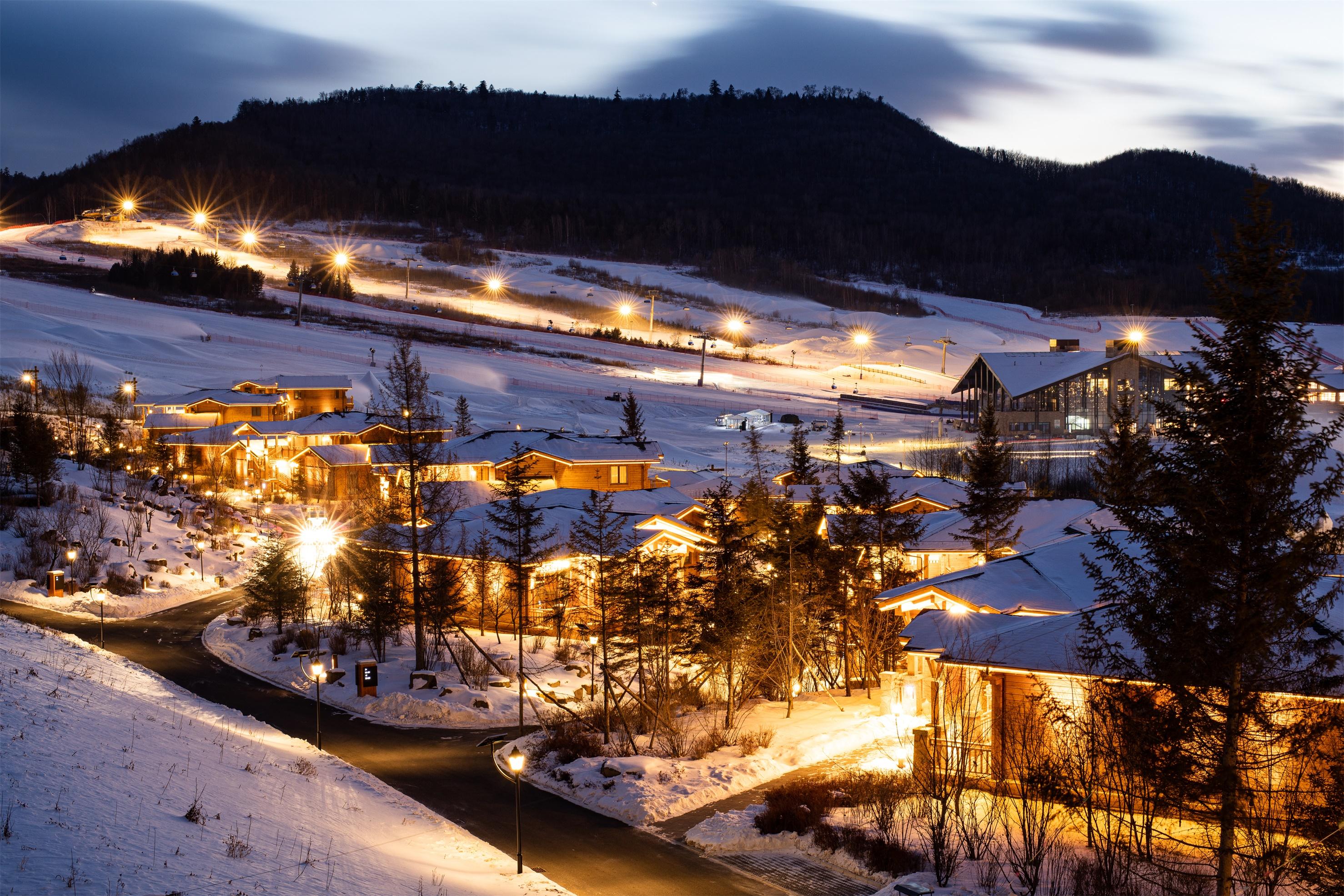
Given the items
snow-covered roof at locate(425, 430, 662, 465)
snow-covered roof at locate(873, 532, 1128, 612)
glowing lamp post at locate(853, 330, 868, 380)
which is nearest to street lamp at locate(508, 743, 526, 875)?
snow-covered roof at locate(873, 532, 1128, 612)

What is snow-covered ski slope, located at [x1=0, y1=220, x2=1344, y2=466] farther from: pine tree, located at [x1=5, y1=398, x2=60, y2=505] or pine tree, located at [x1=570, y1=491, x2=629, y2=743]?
Answer: pine tree, located at [x1=570, y1=491, x2=629, y2=743]

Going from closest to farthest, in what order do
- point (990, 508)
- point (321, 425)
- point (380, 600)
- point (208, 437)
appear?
point (380, 600)
point (990, 508)
point (321, 425)
point (208, 437)

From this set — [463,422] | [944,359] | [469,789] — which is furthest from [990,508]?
[944,359]

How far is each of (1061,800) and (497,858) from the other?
6.90 meters

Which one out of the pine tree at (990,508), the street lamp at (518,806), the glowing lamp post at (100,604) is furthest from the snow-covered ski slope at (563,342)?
the street lamp at (518,806)

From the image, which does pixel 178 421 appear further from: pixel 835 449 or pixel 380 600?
pixel 380 600

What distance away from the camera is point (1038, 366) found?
6681 centimetres

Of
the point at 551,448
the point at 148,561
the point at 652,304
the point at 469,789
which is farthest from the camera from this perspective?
the point at 652,304

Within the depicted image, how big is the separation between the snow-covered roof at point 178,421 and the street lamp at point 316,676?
3558 cm

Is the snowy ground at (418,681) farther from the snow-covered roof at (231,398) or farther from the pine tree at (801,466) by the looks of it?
the snow-covered roof at (231,398)

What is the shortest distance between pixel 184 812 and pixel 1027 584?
551 inches

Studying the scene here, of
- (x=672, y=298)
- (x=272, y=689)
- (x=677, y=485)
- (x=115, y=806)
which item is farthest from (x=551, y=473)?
(x=672, y=298)

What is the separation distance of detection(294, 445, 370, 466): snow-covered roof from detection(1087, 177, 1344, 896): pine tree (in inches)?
1698

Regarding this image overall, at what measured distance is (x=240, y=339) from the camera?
275 feet
